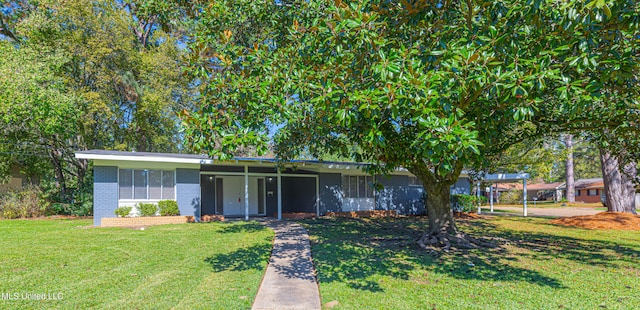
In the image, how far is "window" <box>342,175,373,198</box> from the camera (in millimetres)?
17453

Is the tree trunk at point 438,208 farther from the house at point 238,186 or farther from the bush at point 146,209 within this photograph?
the bush at point 146,209

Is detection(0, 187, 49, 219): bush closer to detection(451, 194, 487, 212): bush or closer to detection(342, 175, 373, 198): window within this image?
detection(342, 175, 373, 198): window

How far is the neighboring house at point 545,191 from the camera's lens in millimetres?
45469

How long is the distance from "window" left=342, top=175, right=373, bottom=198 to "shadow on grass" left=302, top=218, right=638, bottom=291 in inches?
235

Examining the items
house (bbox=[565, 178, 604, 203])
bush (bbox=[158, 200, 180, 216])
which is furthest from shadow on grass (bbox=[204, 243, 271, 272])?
house (bbox=[565, 178, 604, 203])

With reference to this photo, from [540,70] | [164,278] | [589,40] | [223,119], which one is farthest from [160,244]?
[589,40]

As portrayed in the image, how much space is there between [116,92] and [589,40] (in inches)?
840

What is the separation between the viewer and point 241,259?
282 inches

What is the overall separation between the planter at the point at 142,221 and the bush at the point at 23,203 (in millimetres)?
6607

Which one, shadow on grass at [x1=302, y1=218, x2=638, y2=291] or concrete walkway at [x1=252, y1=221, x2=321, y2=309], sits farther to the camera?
shadow on grass at [x1=302, y1=218, x2=638, y2=291]

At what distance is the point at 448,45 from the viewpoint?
486 centimetres

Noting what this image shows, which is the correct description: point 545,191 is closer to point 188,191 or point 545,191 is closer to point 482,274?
point 188,191

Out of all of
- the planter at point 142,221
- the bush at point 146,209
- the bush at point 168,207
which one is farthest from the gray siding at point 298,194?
the bush at point 146,209

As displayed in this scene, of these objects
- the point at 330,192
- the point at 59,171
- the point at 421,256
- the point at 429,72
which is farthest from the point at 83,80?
the point at 429,72
